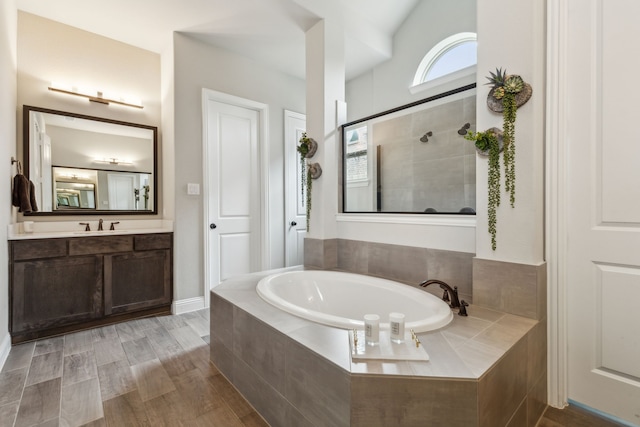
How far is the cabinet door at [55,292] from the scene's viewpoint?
2.23 metres

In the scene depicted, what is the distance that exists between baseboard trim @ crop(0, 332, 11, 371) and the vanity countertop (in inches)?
28.1

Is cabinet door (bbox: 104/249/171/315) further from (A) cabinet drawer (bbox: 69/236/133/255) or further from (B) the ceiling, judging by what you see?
(B) the ceiling

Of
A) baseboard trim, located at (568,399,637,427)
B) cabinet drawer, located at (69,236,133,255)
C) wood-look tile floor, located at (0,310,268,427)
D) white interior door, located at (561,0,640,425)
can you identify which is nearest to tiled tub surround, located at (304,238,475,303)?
white interior door, located at (561,0,640,425)

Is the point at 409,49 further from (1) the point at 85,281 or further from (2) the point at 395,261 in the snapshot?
(1) the point at 85,281

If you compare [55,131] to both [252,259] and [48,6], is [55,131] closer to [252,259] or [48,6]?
[48,6]

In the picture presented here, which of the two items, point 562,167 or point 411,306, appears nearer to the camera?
point 562,167

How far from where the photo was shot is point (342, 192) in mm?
2703

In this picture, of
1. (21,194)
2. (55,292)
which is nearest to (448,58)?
(21,194)

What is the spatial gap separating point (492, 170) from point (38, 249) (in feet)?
10.6

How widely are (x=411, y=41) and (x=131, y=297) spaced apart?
3966mm

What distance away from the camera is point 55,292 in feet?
7.77

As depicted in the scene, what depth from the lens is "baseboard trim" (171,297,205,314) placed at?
290cm

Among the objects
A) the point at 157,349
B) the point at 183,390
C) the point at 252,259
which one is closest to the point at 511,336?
the point at 183,390

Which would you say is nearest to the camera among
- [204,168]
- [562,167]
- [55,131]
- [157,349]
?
[562,167]
